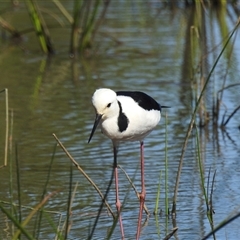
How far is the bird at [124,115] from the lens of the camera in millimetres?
4117

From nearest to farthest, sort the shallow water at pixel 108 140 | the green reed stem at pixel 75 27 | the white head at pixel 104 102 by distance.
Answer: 1. the white head at pixel 104 102
2. the shallow water at pixel 108 140
3. the green reed stem at pixel 75 27

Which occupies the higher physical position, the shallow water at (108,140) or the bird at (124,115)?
the bird at (124,115)

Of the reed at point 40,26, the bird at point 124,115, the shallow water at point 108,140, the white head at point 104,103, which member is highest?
the white head at point 104,103

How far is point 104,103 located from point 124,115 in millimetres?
231

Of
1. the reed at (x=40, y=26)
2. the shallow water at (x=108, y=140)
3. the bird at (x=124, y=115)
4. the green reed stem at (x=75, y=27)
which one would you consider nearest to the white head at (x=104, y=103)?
the bird at (x=124, y=115)

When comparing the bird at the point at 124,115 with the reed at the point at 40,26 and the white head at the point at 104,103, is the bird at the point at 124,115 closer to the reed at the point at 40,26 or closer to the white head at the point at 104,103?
the white head at the point at 104,103

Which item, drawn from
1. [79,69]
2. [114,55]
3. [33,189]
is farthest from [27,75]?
[33,189]

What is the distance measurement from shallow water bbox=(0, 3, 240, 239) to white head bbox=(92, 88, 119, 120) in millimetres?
480

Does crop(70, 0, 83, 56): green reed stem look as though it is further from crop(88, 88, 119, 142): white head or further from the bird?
crop(88, 88, 119, 142): white head

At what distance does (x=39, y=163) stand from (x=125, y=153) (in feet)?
2.16

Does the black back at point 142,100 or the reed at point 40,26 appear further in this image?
the reed at point 40,26

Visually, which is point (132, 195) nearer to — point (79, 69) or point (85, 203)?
point (85, 203)

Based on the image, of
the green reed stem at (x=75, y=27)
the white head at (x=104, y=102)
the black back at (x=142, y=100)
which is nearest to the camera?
the white head at (x=104, y=102)

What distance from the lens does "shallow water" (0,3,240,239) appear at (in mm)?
4609
